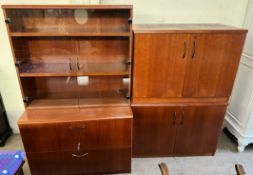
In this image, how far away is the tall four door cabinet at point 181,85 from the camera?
1.66m

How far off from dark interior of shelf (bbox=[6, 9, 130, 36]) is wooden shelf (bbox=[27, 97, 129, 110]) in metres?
0.68

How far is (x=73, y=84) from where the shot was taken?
76.9 inches

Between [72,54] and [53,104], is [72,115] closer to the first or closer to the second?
[53,104]

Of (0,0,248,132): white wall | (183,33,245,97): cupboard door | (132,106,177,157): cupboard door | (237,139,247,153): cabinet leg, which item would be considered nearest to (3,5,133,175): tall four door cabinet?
(132,106,177,157): cupboard door

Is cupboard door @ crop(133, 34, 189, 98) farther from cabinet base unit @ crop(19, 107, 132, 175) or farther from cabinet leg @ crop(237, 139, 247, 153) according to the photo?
cabinet leg @ crop(237, 139, 247, 153)

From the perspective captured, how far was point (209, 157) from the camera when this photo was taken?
84.9 inches

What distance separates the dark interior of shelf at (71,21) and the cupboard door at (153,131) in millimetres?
838

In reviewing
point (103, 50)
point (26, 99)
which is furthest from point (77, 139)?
point (103, 50)

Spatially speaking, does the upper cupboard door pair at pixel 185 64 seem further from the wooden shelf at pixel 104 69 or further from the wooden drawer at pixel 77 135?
the wooden drawer at pixel 77 135

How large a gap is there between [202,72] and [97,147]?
1229 millimetres

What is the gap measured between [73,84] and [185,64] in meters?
1.14

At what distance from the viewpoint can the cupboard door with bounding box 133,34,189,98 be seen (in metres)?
1.65

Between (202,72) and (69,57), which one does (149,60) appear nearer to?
(202,72)

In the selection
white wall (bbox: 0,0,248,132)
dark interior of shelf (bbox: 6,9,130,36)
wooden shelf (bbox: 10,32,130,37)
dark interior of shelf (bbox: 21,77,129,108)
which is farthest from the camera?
white wall (bbox: 0,0,248,132)
